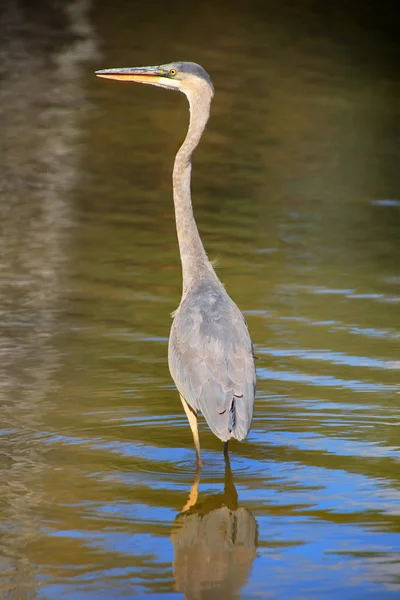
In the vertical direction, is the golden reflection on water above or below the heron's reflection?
below

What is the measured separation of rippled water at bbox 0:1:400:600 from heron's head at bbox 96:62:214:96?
1.85 m

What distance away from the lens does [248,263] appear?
11.5m

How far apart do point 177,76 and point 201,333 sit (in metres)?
1.70

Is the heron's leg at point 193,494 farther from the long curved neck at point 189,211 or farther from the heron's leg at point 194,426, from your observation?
the long curved neck at point 189,211

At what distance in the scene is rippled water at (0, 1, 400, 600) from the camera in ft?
18.7

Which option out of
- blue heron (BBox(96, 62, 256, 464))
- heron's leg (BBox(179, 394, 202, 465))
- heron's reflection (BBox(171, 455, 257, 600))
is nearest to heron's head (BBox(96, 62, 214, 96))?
blue heron (BBox(96, 62, 256, 464))

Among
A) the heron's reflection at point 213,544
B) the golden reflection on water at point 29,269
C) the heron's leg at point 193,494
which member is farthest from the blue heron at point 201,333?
the golden reflection on water at point 29,269

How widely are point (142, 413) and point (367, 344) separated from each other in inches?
86.2

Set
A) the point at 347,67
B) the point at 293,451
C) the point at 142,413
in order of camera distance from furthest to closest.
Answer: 1. the point at 347,67
2. the point at 142,413
3. the point at 293,451

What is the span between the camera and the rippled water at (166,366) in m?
5.71

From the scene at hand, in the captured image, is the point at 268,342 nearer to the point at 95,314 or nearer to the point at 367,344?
the point at 367,344

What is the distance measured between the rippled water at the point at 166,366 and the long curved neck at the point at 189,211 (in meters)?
0.88

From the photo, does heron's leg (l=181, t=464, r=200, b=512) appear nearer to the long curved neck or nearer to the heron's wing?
the heron's wing

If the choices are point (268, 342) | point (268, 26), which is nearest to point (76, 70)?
point (268, 26)
